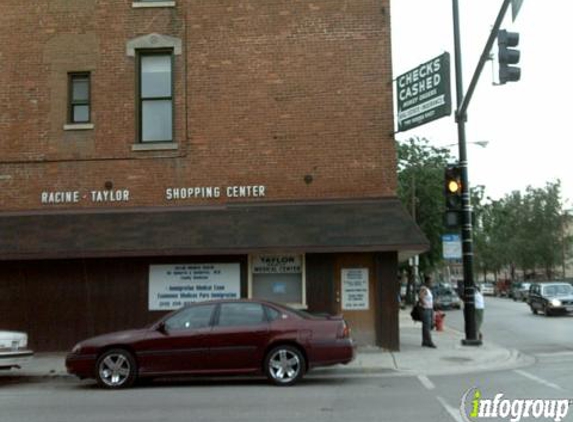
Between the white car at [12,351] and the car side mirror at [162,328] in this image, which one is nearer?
the car side mirror at [162,328]

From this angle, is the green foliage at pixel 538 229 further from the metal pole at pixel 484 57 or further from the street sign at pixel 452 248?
the metal pole at pixel 484 57

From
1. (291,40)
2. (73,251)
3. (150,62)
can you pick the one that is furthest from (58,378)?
(291,40)

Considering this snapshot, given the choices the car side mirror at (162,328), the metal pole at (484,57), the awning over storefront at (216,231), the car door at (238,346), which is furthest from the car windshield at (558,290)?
the car side mirror at (162,328)

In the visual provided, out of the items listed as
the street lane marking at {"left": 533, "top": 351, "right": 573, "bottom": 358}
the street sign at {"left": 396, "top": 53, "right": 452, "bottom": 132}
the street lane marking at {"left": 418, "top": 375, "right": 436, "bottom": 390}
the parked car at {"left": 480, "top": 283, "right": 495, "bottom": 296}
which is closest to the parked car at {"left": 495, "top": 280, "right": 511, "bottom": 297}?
the parked car at {"left": 480, "top": 283, "right": 495, "bottom": 296}

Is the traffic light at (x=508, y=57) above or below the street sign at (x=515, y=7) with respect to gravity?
below

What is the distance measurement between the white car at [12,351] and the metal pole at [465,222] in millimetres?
9991

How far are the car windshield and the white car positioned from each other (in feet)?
86.6

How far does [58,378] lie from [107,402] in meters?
3.46

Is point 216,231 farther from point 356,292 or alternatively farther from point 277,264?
point 356,292

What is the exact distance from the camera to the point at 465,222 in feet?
57.4

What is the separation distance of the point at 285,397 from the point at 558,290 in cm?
2672

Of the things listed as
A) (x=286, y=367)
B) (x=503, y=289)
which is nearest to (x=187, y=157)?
(x=286, y=367)

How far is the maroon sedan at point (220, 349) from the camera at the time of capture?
38.7 feet

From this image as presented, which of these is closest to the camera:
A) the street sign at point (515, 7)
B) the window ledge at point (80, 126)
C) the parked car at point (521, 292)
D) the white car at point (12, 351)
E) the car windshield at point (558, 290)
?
the street sign at point (515, 7)
